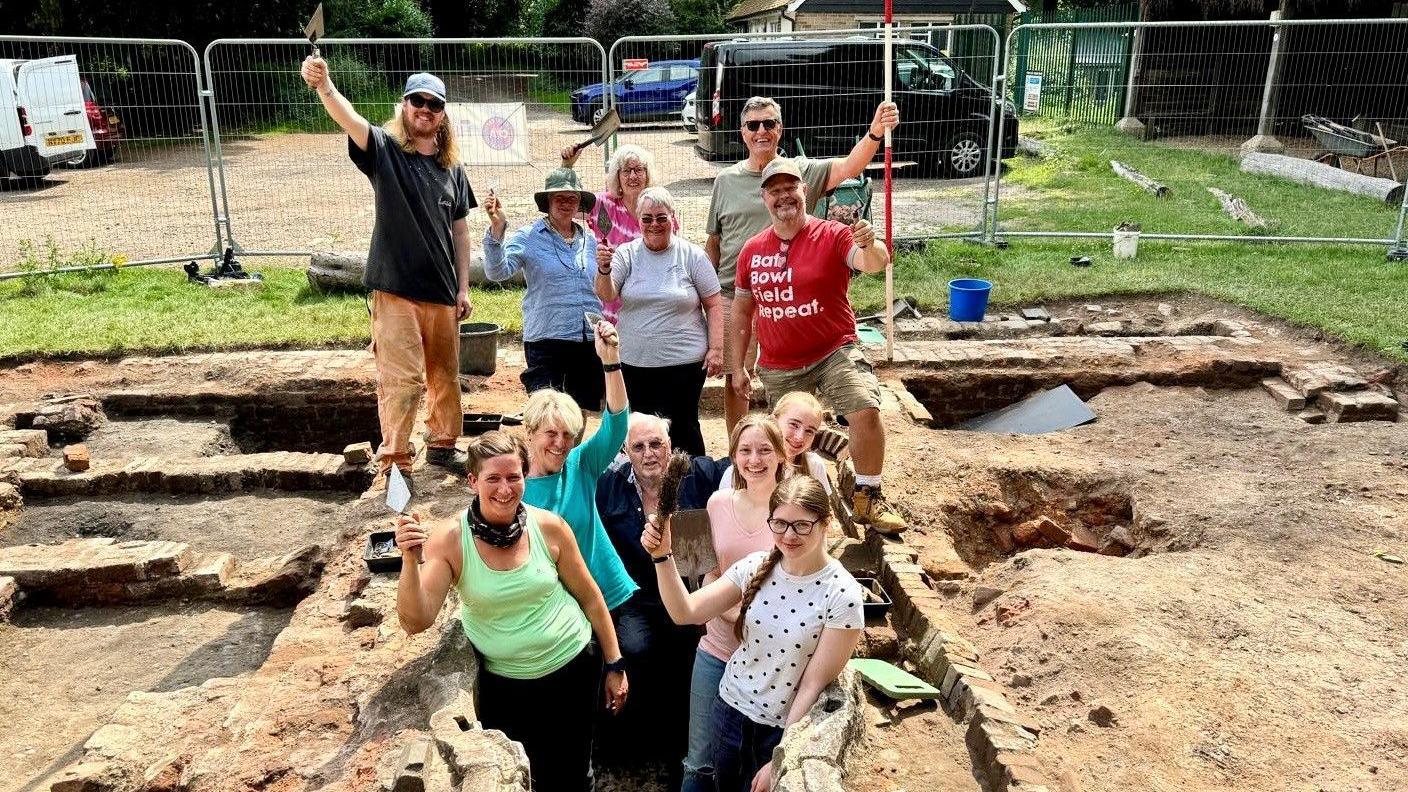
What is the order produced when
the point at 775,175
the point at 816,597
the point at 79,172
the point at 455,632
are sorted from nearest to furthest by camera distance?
1. the point at 816,597
2. the point at 455,632
3. the point at 775,175
4. the point at 79,172

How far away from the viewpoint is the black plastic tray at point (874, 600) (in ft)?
16.0

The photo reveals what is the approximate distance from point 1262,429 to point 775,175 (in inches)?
173

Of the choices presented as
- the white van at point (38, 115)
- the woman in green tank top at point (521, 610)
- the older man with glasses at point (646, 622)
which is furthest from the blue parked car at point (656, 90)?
the woman in green tank top at point (521, 610)

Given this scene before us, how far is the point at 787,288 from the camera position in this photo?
5.25m

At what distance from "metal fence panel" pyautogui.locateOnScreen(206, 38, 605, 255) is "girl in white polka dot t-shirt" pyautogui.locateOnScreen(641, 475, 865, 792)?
715 cm

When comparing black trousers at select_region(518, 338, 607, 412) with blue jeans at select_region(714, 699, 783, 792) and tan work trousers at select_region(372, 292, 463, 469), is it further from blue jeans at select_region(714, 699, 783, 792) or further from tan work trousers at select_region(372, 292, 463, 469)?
blue jeans at select_region(714, 699, 783, 792)

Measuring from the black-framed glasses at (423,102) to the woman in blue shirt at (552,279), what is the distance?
0.62 meters

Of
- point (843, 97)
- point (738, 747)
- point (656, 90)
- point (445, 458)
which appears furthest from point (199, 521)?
point (656, 90)

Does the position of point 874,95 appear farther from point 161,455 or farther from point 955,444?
point 161,455

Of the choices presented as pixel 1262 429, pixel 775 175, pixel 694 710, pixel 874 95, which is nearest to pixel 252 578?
pixel 694 710

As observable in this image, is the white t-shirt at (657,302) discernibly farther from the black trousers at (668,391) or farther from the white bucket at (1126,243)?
the white bucket at (1126,243)

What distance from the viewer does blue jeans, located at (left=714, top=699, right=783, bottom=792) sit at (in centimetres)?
370

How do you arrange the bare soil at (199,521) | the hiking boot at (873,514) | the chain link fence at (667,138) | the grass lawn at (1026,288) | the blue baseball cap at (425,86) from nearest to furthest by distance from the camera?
the blue baseball cap at (425,86) < the hiking boot at (873,514) < the bare soil at (199,521) < the grass lawn at (1026,288) < the chain link fence at (667,138)

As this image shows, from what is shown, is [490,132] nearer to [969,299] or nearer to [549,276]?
[969,299]
